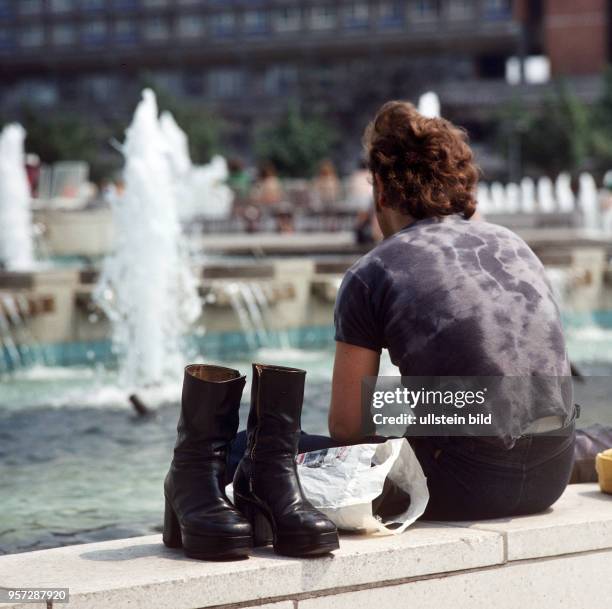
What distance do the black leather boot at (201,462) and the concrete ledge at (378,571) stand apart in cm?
8

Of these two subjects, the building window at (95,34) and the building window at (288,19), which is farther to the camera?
the building window at (95,34)

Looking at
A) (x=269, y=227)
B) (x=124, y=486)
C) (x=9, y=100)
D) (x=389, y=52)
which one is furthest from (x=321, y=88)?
(x=124, y=486)

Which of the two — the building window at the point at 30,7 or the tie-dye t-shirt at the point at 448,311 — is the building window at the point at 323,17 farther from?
the tie-dye t-shirt at the point at 448,311

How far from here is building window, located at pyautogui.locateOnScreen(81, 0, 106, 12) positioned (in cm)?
9219

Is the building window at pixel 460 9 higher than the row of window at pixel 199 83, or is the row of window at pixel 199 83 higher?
the building window at pixel 460 9

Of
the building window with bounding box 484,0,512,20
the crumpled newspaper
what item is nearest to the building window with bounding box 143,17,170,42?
the building window with bounding box 484,0,512,20

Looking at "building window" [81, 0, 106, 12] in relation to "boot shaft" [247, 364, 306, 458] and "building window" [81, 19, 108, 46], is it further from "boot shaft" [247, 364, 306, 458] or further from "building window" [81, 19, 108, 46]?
"boot shaft" [247, 364, 306, 458]

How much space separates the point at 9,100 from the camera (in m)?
95.4

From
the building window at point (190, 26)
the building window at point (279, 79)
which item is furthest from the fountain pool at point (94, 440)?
the building window at point (190, 26)

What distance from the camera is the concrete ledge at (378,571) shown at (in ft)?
9.71

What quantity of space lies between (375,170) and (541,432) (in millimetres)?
791

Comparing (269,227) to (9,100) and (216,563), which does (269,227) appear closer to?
(216,563)

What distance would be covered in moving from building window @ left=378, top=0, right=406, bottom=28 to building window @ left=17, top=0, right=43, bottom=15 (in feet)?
76.4

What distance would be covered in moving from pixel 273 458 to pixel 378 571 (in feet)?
1.17
